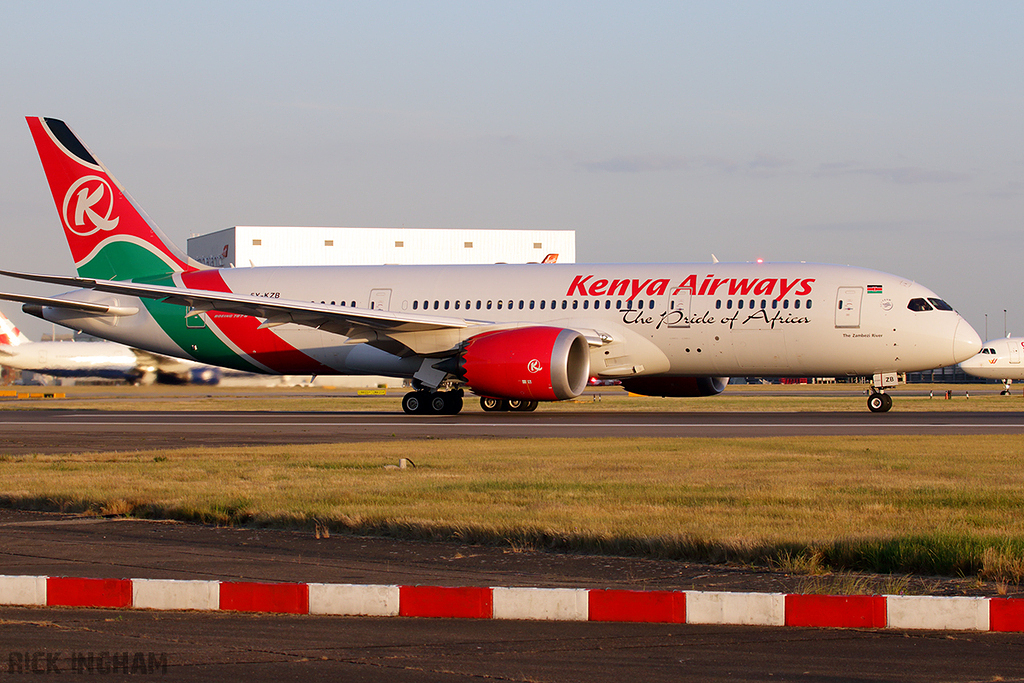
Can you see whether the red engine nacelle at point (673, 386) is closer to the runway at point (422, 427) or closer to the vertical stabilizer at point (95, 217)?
the runway at point (422, 427)

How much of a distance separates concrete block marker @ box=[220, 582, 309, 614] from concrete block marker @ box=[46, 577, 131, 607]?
62 centimetres

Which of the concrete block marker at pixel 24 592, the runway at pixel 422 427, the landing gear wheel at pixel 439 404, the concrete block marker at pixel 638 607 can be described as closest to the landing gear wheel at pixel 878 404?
the runway at pixel 422 427

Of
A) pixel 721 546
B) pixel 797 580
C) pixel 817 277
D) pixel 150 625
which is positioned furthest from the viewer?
pixel 817 277

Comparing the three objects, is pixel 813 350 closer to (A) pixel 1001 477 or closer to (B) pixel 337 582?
(A) pixel 1001 477

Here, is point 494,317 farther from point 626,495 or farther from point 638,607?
point 638,607

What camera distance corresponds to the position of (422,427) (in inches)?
946

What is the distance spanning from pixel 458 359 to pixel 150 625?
21.1m

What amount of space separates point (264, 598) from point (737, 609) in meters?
2.78

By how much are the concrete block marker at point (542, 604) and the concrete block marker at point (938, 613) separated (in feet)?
5.70

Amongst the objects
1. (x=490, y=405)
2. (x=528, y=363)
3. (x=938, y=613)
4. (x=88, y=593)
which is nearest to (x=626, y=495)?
(x=938, y=613)

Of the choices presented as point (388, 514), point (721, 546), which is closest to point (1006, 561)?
point (721, 546)

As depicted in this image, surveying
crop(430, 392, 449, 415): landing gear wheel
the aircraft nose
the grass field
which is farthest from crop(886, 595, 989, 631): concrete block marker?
crop(430, 392, 449, 415): landing gear wheel

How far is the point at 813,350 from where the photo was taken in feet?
89.9

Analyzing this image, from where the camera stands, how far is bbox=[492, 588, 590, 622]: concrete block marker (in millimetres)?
6496
